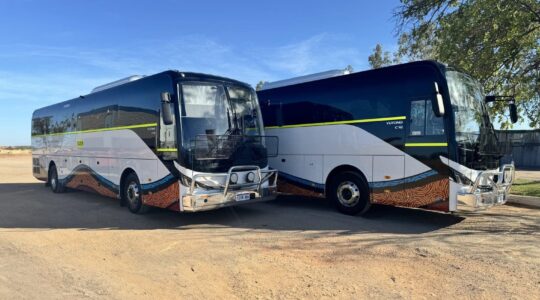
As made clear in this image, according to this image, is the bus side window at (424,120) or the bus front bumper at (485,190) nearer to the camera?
the bus front bumper at (485,190)

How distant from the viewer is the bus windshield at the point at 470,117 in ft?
26.1

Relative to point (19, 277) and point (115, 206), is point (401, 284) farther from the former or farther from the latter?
point (115, 206)

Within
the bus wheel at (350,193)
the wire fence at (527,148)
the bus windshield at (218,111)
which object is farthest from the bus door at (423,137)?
the wire fence at (527,148)

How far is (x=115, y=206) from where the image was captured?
1120cm

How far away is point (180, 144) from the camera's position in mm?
8086

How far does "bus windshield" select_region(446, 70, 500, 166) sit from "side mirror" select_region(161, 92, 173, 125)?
5.35 meters

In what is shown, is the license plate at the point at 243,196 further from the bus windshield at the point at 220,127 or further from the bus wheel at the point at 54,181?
the bus wheel at the point at 54,181

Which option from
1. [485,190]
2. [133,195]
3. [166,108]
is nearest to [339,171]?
[485,190]

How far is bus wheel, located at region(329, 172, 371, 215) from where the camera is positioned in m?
9.29

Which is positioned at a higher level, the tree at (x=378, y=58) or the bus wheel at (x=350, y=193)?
the tree at (x=378, y=58)

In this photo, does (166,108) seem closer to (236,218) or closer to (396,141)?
(236,218)

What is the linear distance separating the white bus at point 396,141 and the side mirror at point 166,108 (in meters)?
3.87

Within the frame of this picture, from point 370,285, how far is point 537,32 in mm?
10603

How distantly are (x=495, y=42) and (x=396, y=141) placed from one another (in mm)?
5362
